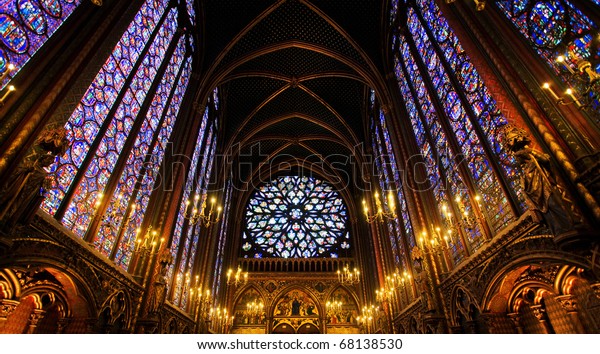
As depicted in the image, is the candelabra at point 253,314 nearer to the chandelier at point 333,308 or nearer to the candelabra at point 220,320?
the candelabra at point 220,320

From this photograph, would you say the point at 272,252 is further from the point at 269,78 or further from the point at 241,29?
the point at 241,29

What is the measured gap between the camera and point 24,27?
591 cm

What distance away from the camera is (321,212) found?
963 inches

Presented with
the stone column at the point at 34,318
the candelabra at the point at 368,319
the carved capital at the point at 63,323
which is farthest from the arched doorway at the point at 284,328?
the stone column at the point at 34,318

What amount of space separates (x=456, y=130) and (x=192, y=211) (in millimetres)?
10063

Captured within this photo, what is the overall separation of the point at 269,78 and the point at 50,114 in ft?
47.7

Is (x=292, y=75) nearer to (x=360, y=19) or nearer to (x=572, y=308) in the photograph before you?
(x=360, y=19)

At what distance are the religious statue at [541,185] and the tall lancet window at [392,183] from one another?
7.00m

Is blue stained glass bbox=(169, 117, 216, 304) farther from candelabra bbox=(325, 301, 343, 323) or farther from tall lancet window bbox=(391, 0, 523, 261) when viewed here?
tall lancet window bbox=(391, 0, 523, 261)

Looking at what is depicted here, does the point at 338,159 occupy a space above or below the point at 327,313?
above

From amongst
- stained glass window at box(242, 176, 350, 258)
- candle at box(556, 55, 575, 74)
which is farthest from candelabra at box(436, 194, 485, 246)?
stained glass window at box(242, 176, 350, 258)

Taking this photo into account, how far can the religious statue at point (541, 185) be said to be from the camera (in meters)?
4.62

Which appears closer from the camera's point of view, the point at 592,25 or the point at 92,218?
the point at 592,25

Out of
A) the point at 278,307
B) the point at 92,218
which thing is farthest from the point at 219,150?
the point at 92,218
